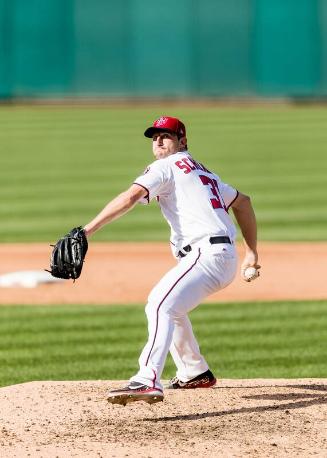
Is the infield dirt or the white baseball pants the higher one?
the white baseball pants

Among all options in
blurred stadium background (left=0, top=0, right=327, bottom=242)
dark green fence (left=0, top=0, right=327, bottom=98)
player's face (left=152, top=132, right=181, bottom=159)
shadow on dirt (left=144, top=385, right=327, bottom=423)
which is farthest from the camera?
dark green fence (left=0, top=0, right=327, bottom=98)

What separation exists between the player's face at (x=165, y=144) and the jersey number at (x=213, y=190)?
240 millimetres

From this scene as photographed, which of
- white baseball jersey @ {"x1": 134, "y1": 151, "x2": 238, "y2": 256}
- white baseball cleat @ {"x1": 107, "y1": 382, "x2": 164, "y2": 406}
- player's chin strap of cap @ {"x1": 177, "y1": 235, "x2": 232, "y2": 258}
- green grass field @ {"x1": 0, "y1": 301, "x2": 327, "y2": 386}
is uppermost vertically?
white baseball jersey @ {"x1": 134, "y1": 151, "x2": 238, "y2": 256}

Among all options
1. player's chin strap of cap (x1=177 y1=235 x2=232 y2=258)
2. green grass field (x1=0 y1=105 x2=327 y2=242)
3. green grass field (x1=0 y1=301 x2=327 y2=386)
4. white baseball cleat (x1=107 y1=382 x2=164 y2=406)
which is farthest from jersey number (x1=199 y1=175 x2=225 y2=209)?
green grass field (x1=0 y1=105 x2=327 y2=242)

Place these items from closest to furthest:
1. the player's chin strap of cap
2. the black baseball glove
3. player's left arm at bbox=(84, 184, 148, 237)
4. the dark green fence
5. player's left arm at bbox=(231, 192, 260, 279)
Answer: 1. player's left arm at bbox=(84, 184, 148, 237)
2. the black baseball glove
3. the player's chin strap of cap
4. player's left arm at bbox=(231, 192, 260, 279)
5. the dark green fence

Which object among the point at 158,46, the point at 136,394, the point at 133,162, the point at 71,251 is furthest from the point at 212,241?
the point at 158,46

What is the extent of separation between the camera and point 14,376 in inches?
305

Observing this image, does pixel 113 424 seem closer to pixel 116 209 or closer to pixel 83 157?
pixel 116 209

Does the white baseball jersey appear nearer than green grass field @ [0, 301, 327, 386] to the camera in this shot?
Yes

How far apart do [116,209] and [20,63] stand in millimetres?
30999

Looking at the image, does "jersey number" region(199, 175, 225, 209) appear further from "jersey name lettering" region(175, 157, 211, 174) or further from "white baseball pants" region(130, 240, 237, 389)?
"white baseball pants" region(130, 240, 237, 389)

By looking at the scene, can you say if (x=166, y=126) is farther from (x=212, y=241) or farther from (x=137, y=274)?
(x=137, y=274)

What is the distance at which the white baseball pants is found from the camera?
5789 millimetres

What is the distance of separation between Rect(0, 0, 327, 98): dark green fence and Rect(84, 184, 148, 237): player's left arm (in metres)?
30.7
